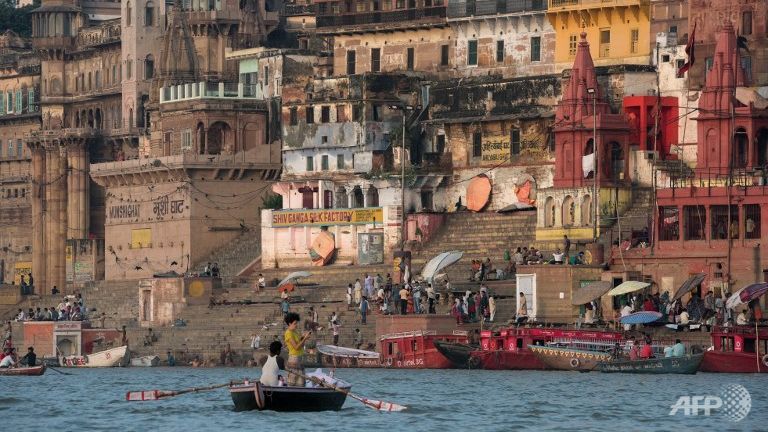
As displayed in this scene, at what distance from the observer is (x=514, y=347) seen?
267 feet

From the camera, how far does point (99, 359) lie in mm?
95312

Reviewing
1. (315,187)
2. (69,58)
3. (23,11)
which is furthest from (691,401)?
(23,11)

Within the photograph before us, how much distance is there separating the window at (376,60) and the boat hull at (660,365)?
3056 centimetres

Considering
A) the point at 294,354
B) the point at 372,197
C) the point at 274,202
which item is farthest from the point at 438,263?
the point at 294,354

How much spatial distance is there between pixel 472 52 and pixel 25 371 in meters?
27.1

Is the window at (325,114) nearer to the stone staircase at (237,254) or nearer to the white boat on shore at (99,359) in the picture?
the stone staircase at (237,254)

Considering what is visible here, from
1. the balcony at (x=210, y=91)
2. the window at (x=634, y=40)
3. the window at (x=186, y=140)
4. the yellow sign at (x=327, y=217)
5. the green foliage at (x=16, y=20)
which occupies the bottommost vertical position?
the yellow sign at (x=327, y=217)

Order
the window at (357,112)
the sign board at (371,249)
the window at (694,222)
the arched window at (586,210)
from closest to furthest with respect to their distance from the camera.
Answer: the window at (694,222), the arched window at (586,210), the sign board at (371,249), the window at (357,112)

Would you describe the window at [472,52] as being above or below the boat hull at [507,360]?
above

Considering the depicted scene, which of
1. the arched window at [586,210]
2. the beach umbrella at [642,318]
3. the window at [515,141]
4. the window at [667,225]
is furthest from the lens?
the window at [515,141]

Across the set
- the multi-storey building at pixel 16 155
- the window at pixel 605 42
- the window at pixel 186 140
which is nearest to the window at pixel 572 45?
the window at pixel 605 42

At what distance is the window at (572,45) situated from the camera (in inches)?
3858

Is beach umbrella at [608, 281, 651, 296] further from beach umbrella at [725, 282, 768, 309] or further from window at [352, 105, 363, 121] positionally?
window at [352, 105, 363, 121]

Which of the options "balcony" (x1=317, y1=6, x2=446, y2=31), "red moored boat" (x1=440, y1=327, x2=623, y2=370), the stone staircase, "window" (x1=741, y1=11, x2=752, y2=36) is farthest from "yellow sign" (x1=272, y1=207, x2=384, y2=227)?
"red moored boat" (x1=440, y1=327, x2=623, y2=370)
